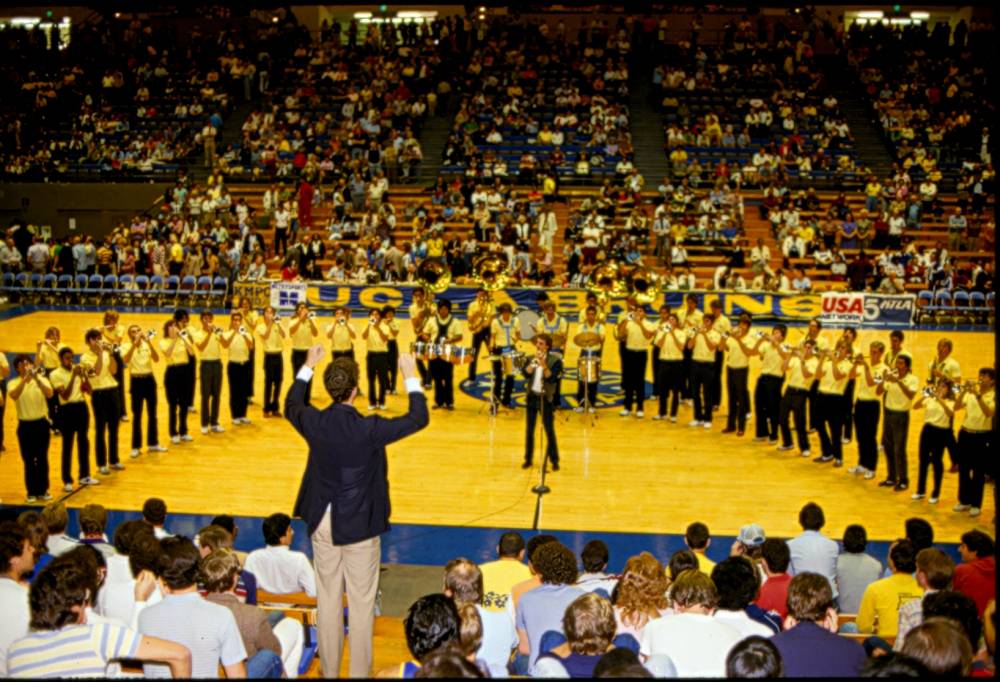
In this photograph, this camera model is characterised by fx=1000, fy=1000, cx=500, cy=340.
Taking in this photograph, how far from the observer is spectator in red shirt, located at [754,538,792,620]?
6.51 metres

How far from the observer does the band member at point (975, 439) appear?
10.3 metres

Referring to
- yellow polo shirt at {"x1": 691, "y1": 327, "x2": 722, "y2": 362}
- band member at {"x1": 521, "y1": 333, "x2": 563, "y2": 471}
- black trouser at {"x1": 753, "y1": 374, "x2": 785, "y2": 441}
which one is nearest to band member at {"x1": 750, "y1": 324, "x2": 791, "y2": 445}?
black trouser at {"x1": 753, "y1": 374, "x2": 785, "y2": 441}

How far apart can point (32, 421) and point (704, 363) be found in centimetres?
840

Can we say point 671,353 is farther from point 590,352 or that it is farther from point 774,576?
point 774,576

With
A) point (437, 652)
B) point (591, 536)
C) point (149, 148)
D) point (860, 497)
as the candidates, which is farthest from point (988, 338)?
point (149, 148)

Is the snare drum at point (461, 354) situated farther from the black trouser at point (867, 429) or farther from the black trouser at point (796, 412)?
the black trouser at point (867, 429)

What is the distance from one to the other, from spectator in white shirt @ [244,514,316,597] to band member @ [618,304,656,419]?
25.9ft

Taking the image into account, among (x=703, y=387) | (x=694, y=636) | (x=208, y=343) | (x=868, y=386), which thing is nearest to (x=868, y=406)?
(x=868, y=386)

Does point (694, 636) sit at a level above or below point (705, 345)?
below

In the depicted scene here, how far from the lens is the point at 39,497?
1095 centimetres

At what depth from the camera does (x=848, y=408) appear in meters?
12.6

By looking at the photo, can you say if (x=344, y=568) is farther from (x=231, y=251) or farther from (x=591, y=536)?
(x=231, y=251)

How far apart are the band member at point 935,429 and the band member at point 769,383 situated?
2.14 meters

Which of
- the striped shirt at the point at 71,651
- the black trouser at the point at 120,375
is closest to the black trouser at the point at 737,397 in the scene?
the black trouser at the point at 120,375
